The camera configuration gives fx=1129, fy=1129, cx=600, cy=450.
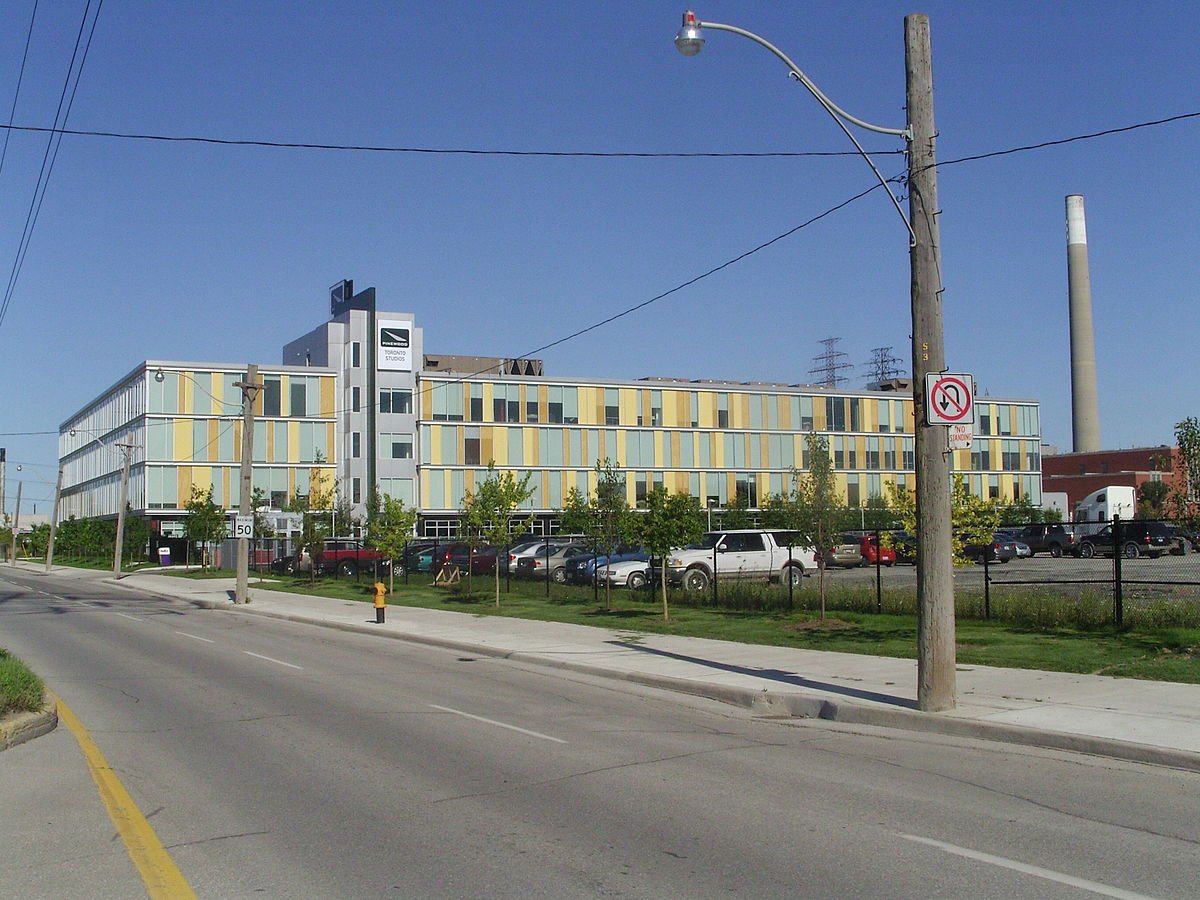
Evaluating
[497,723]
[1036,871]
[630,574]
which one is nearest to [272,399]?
[630,574]

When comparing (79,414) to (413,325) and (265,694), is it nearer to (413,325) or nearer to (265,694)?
(413,325)

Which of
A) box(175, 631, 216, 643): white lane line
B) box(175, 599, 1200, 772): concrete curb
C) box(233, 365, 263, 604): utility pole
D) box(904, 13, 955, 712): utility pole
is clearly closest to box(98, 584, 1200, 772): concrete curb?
box(175, 599, 1200, 772): concrete curb

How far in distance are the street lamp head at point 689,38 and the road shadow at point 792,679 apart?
25.5 feet

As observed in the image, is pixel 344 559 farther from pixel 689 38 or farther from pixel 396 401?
pixel 689 38

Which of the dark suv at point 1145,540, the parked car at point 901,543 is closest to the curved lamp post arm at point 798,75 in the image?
the parked car at point 901,543

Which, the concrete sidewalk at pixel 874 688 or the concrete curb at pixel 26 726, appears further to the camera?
the concrete sidewalk at pixel 874 688

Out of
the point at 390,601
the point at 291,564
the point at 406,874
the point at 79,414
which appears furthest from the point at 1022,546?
the point at 79,414

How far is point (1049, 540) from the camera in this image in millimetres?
54906

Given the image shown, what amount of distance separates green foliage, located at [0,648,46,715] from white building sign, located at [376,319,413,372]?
223 feet

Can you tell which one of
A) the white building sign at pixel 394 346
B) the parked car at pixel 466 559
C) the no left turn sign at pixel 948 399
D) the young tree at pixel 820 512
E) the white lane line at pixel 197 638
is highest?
the white building sign at pixel 394 346

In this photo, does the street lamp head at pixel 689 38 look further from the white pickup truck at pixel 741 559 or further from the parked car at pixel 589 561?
the parked car at pixel 589 561

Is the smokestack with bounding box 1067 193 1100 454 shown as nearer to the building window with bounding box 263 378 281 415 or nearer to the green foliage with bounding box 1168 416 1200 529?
the building window with bounding box 263 378 281 415

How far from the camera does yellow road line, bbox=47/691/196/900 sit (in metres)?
6.35

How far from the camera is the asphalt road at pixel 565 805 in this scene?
648 centimetres
